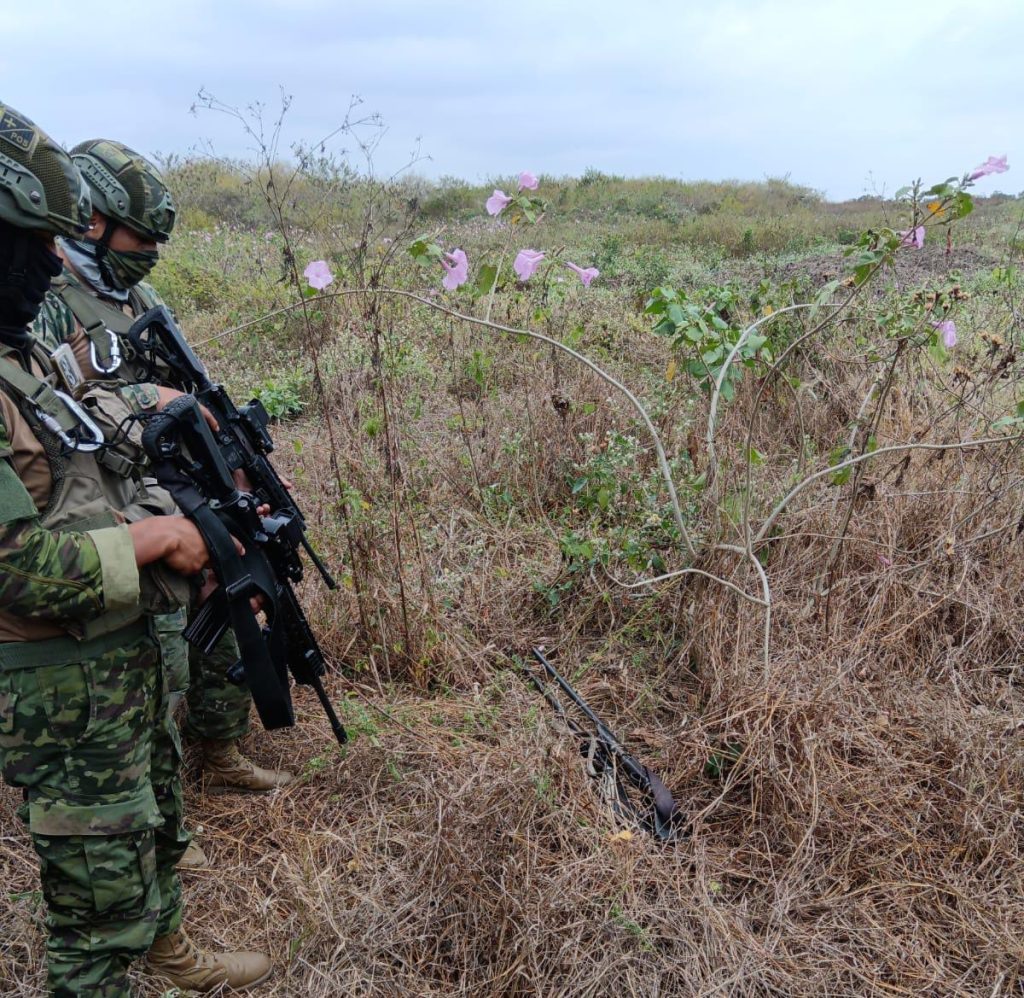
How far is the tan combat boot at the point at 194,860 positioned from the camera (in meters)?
1.97

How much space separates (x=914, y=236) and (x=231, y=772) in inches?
105

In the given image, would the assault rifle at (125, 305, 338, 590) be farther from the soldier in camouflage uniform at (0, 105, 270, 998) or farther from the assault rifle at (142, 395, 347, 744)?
the soldier in camouflage uniform at (0, 105, 270, 998)

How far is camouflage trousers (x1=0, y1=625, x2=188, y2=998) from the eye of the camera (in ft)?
4.34

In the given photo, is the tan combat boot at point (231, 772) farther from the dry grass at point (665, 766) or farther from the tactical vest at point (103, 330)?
the tactical vest at point (103, 330)

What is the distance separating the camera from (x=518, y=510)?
11.5 feet

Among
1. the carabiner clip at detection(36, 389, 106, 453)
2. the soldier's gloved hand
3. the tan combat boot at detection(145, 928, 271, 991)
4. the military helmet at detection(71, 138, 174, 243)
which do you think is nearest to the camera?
the carabiner clip at detection(36, 389, 106, 453)

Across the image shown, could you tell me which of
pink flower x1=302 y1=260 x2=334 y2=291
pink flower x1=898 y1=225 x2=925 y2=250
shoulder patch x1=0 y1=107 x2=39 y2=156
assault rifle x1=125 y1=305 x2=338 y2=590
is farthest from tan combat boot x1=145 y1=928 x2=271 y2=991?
pink flower x1=898 y1=225 x2=925 y2=250

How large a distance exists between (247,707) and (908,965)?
187 cm

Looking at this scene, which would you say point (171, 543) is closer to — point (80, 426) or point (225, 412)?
point (80, 426)

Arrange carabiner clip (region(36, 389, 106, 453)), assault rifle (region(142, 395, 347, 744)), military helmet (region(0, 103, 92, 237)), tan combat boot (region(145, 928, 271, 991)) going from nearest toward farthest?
military helmet (region(0, 103, 92, 237)) < carabiner clip (region(36, 389, 106, 453)) < assault rifle (region(142, 395, 347, 744)) < tan combat boot (region(145, 928, 271, 991))

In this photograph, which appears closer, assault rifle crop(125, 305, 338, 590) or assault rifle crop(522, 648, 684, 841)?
assault rifle crop(125, 305, 338, 590)

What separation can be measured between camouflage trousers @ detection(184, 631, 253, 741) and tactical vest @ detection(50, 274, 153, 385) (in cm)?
83

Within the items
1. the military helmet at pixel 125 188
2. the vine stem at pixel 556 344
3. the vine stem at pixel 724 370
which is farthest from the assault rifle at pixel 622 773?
the military helmet at pixel 125 188

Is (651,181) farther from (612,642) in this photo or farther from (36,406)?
(36,406)
